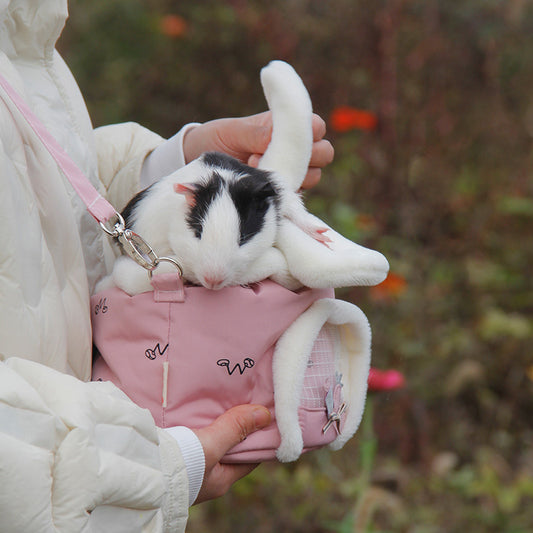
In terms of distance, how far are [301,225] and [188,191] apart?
21cm

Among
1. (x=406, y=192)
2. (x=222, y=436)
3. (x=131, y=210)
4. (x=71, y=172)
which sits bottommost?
(x=406, y=192)

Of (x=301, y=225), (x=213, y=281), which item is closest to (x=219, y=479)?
(x=213, y=281)

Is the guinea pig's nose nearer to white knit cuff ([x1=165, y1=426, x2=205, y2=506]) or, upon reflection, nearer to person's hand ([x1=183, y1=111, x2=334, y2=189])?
white knit cuff ([x1=165, y1=426, x2=205, y2=506])

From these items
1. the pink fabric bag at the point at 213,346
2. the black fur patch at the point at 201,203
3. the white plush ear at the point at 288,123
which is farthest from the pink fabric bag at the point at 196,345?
the white plush ear at the point at 288,123

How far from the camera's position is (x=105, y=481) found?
3.13 ft

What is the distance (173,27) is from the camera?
180 inches

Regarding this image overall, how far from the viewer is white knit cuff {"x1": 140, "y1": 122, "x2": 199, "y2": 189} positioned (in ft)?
5.22

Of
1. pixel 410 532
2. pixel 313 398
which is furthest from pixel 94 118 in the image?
pixel 313 398

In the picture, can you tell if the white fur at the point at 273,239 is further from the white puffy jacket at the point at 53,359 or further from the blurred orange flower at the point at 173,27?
the blurred orange flower at the point at 173,27

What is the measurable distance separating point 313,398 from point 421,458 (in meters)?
2.18

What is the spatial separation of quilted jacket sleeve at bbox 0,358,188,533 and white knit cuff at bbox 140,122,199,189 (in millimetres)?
668

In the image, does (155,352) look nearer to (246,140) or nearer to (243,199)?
(243,199)

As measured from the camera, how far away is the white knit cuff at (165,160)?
62.6 inches

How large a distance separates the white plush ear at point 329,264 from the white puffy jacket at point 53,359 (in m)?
0.34
